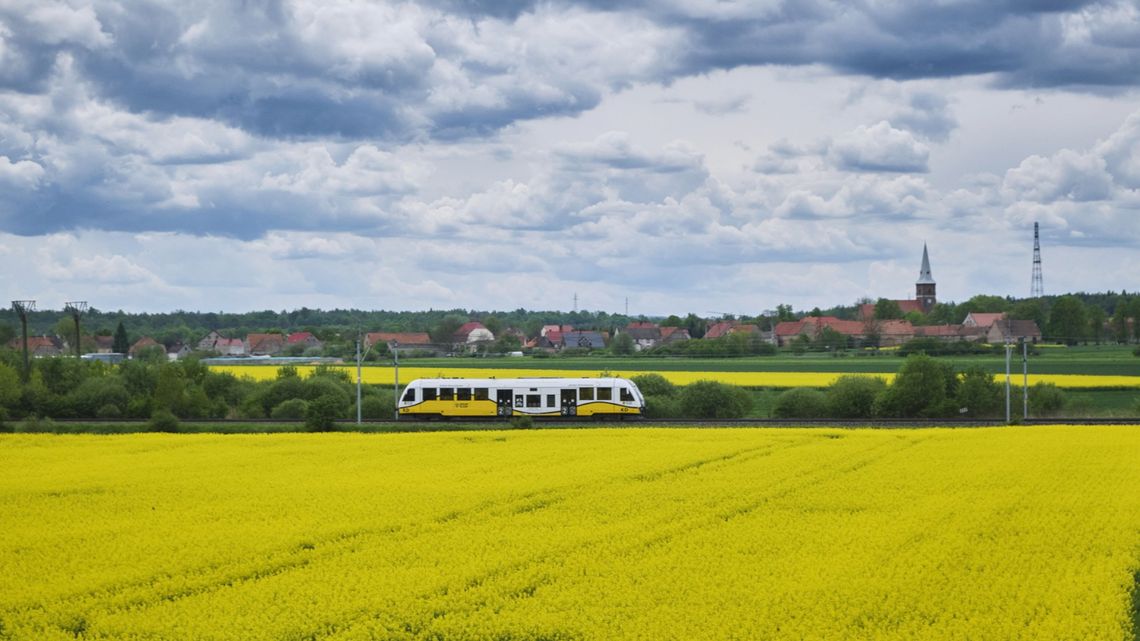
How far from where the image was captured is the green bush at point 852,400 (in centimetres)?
6125

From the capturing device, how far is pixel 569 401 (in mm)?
56812

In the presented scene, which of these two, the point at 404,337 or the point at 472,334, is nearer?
the point at 404,337

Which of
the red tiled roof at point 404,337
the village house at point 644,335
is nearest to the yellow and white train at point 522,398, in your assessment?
the red tiled roof at point 404,337

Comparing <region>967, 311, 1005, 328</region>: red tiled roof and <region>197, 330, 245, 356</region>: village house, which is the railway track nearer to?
<region>197, 330, 245, 356</region>: village house

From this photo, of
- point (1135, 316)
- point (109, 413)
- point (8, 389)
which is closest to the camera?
point (109, 413)

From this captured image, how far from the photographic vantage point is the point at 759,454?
38219mm

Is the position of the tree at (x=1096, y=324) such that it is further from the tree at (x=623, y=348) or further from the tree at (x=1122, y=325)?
the tree at (x=623, y=348)

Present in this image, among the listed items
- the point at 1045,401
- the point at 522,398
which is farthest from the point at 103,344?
the point at 1045,401

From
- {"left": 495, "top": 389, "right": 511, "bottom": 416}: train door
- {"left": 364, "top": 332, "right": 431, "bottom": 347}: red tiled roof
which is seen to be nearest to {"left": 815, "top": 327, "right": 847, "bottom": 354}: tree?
{"left": 364, "top": 332, "right": 431, "bottom": 347}: red tiled roof

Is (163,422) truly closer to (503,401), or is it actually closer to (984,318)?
(503,401)

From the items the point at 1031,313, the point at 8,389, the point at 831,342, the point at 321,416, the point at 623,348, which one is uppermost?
the point at 1031,313

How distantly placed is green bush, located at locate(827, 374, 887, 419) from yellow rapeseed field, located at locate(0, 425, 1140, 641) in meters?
23.6

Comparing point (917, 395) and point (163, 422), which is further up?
point (917, 395)

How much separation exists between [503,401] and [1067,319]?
104381mm
